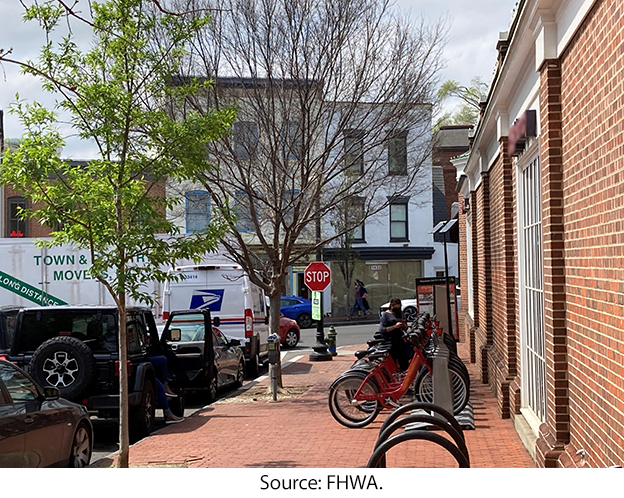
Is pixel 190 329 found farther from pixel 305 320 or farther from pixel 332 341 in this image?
pixel 305 320

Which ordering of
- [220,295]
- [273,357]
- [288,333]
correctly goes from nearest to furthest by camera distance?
[273,357] → [220,295] → [288,333]

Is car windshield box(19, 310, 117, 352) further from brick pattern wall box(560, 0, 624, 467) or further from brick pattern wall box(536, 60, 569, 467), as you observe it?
brick pattern wall box(560, 0, 624, 467)

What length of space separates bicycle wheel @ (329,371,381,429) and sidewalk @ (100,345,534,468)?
14 centimetres

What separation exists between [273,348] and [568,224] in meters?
8.58

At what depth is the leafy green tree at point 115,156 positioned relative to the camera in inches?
316

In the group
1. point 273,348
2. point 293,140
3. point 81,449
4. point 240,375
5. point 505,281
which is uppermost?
point 293,140

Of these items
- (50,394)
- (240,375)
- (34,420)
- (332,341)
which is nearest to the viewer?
(34,420)

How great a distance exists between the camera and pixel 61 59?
325 inches

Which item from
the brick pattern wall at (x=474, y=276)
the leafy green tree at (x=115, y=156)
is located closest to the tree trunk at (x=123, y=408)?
the leafy green tree at (x=115, y=156)

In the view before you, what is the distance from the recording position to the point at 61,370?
10.5 m

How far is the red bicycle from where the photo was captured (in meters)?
11.0

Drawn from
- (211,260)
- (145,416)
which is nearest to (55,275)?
(211,260)

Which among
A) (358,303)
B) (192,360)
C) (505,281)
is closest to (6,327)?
(192,360)

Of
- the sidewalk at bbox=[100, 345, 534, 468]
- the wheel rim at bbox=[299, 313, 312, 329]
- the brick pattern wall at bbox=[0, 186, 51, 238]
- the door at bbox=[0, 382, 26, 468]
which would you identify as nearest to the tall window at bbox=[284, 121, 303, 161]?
the sidewalk at bbox=[100, 345, 534, 468]
